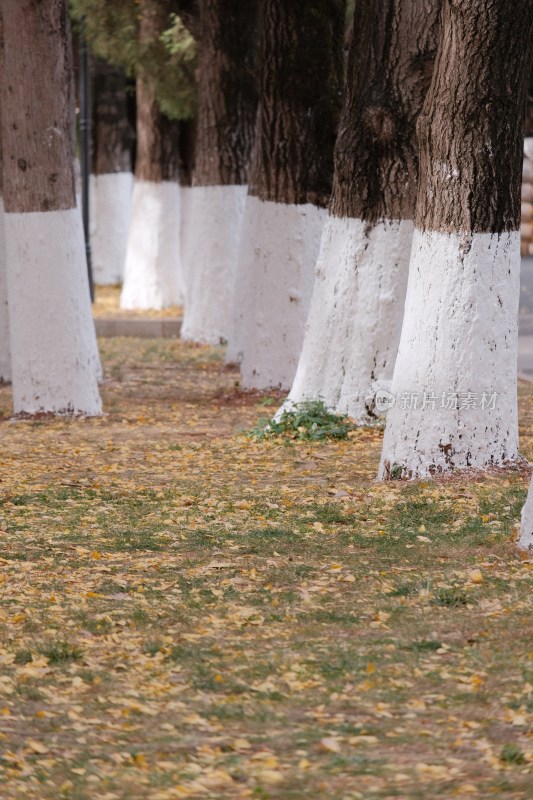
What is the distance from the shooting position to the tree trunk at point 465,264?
7660 millimetres

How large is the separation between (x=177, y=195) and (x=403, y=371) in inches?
559

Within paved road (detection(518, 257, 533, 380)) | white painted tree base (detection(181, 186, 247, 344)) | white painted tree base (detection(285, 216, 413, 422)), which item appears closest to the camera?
white painted tree base (detection(285, 216, 413, 422))

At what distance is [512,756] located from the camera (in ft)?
13.3

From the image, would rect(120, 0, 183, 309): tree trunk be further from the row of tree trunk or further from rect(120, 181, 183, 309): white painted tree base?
the row of tree trunk

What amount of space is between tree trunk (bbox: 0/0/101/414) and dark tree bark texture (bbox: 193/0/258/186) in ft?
15.2

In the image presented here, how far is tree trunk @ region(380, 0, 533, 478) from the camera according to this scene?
7660 mm

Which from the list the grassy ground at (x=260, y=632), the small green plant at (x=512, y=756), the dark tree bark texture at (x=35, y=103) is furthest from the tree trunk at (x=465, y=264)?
the small green plant at (x=512, y=756)

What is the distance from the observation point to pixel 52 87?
34.5 feet

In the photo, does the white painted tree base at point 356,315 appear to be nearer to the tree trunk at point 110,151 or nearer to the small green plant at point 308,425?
the small green plant at point 308,425

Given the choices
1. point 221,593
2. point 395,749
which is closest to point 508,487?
point 221,593

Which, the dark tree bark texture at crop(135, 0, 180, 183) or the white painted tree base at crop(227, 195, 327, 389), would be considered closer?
the white painted tree base at crop(227, 195, 327, 389)

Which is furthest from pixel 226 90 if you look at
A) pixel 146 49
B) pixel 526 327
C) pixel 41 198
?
pixel 41 198

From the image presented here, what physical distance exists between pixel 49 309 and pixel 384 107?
295 centimetres

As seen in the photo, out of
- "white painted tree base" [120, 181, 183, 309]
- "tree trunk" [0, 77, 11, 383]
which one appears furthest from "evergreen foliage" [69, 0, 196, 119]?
"tree trunk" [0, 77, 11, 383]
